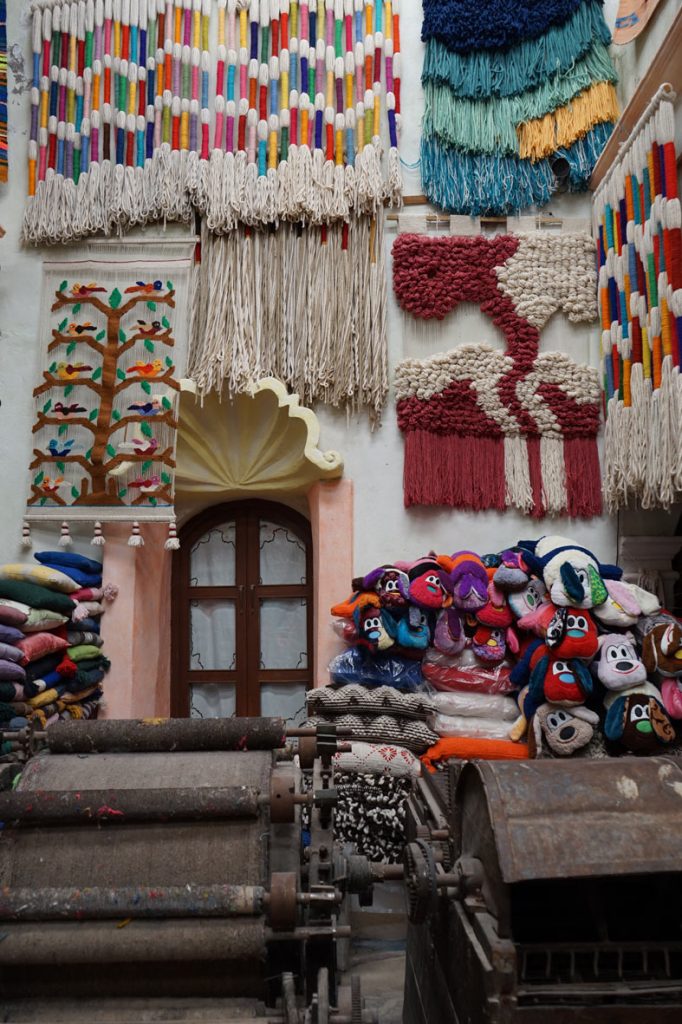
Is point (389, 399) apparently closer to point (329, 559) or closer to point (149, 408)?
point (329, 559)

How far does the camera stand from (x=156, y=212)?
4.52 meters

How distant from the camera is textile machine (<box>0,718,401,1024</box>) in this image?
1.69 metres

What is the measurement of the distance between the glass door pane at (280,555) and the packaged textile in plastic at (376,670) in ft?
2.88

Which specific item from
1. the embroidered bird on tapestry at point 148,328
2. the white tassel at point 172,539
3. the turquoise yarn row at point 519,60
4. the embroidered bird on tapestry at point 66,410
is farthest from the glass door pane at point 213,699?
the turquoise yarn row at point 519,60

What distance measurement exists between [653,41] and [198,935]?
13.4ft

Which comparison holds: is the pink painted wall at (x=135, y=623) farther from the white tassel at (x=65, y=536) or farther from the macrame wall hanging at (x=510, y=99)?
the macrame wall hanging at (x=510, y=99)

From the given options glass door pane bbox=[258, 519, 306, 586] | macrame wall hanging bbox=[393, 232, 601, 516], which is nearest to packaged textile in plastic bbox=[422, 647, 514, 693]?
macrame wall hanging bbox=[393, 232, 601, 516]

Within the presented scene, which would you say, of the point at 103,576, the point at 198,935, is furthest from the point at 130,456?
the point at 198,935

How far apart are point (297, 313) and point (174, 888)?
323 cm

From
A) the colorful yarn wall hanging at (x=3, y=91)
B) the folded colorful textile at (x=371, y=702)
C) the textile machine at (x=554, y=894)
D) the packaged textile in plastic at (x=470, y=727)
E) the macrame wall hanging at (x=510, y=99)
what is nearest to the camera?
the textile machine at (x=554, y=894)

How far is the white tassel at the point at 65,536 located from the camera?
4221 mm

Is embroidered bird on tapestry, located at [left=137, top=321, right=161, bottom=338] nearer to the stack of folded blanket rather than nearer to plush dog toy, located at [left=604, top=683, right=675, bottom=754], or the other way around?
the stack of folded blanket

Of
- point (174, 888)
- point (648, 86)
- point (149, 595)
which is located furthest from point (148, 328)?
point (174, 888)

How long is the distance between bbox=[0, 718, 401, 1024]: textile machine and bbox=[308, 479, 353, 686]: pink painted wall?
2.08 m
